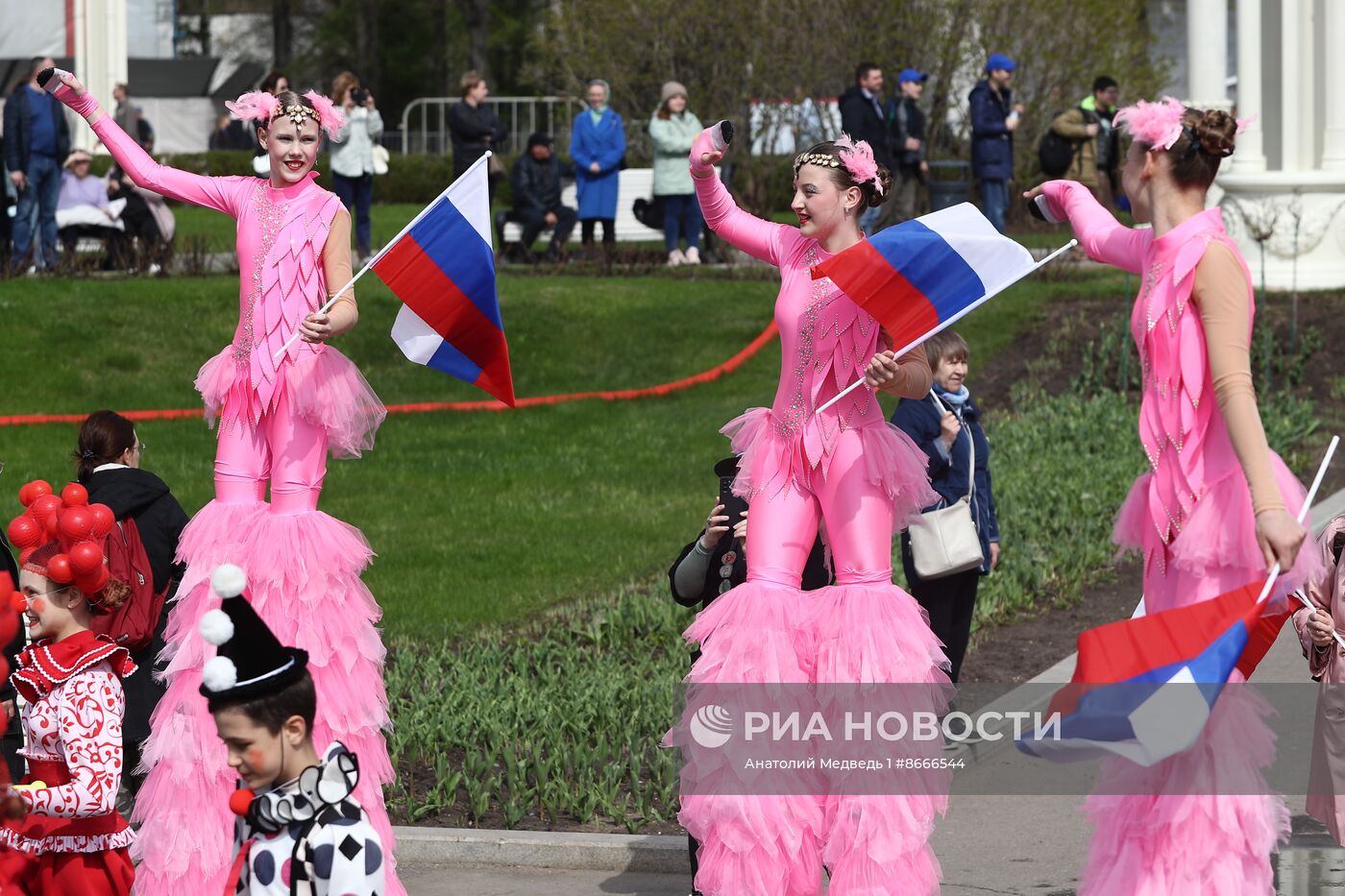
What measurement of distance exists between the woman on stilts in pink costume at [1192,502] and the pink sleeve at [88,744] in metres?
2.55

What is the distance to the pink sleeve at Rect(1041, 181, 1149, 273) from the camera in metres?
5.38

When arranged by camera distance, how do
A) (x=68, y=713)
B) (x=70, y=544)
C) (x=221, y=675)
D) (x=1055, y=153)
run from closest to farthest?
(x=221, y=675) → (x=68, y=713) → (x=70, y=544) → (x=1055, y=153)

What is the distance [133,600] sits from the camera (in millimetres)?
6703

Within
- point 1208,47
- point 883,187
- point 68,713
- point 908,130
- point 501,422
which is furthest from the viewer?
point 908,130

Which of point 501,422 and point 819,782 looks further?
point 501,422

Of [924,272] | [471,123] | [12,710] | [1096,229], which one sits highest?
[471,123]

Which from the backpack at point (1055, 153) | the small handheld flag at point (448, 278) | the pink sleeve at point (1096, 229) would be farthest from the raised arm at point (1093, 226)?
the backpack at point (1055, 153)

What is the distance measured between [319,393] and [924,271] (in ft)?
5.97

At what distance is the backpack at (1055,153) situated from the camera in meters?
21.8

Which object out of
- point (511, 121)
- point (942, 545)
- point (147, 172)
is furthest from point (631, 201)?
point (147, 172)

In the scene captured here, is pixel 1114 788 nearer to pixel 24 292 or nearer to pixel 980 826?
pixel 980 826

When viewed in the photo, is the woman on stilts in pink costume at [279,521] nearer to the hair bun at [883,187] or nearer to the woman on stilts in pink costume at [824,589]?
the woman on stilts in pink costume at [824,589]

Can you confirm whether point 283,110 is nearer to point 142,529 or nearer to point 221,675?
point 142,529

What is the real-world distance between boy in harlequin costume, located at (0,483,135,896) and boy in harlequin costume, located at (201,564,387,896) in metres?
1.32
